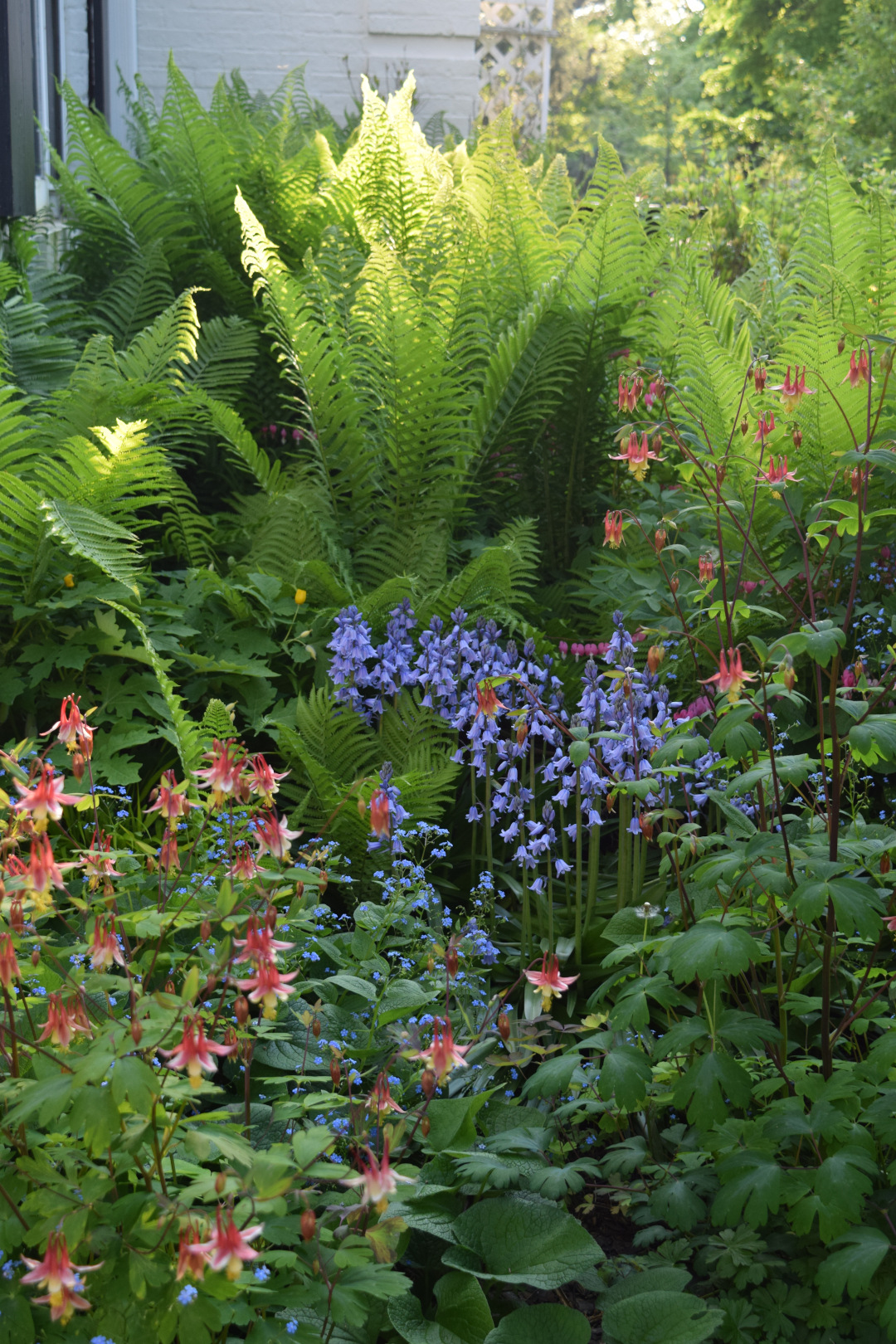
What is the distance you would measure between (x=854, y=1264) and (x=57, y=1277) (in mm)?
835

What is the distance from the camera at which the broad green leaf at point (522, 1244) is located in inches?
52.2

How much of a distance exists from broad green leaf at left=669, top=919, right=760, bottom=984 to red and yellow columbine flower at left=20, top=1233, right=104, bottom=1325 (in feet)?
2.21

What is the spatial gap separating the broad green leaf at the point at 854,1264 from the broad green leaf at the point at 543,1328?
27cm

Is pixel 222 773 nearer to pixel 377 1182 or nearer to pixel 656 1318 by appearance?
pixel 377 1182

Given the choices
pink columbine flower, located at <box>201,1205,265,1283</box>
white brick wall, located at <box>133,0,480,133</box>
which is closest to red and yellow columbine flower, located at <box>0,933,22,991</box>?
Result: pink columbine flower, located at <box>201,1205,265,1283</box>

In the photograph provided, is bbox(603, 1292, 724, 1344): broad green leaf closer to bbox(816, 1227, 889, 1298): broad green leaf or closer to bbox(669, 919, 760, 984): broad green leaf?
bbox(816, 1227, 889, 1298): broad green leaf

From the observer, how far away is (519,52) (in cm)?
897

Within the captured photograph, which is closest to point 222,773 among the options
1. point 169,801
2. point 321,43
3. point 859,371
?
point 169,801

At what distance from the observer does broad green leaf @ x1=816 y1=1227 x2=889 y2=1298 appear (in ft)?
3.95

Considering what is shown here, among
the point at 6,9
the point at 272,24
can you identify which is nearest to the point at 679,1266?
the point at 6,9

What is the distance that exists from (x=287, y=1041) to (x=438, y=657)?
899mm

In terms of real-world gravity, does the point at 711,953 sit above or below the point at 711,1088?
above

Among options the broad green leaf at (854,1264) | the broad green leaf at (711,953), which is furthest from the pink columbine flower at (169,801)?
the broad green leaf at (854,1264)

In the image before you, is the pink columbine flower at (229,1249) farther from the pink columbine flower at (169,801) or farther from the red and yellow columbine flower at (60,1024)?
the pink columbine flower at (169,801)
